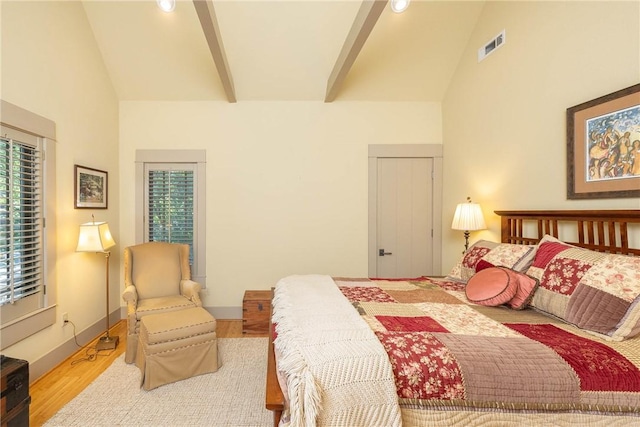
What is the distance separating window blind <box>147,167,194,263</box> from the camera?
355 cm

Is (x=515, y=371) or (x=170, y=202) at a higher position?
(x=170, y=202)

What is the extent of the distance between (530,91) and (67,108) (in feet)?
13.6

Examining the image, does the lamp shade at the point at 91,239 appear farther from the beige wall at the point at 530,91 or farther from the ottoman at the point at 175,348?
the beige wall at the point at 530,91

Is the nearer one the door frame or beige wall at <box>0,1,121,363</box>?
beige wall at <box>0,1,121,363</box>

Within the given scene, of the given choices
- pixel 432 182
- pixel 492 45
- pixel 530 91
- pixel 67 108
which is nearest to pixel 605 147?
pixel 530 91

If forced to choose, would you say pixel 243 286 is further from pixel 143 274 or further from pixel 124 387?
pixel 124 387

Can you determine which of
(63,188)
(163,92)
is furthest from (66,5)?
(63,188)

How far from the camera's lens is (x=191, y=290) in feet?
9.33

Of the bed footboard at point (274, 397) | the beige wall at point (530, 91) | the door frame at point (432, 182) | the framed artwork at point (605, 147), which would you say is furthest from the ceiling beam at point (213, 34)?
the framed artwork at point (605, 147)

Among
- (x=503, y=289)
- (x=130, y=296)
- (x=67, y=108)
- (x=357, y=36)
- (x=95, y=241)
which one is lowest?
(x=130, y=296)

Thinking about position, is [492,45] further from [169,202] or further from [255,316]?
[169,202]

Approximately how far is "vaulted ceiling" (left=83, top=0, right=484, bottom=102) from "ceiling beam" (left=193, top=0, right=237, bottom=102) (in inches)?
1.1

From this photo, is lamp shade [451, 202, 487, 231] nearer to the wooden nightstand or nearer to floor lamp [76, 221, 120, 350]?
the wooden nightstand

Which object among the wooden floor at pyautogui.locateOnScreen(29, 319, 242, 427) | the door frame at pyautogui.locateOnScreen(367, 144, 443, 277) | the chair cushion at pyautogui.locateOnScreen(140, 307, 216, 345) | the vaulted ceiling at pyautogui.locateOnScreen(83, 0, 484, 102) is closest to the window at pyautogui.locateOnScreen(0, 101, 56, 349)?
the wooden floor at pyautogui.locateOnScreen(29, 319, 242, 427)
